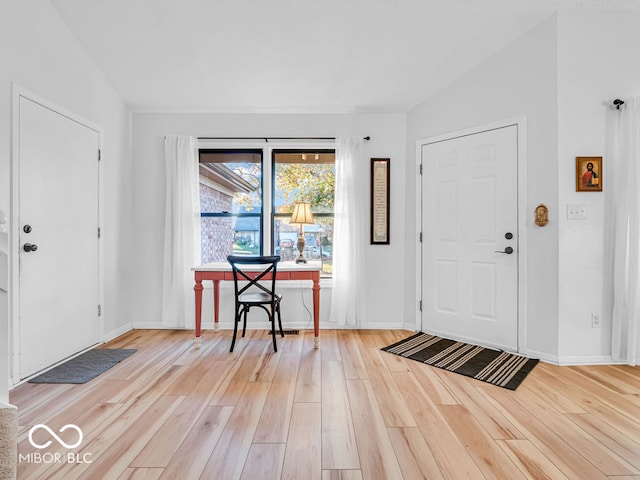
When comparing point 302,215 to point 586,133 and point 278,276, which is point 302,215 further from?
point 586,133

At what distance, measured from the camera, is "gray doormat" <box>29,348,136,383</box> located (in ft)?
8.59


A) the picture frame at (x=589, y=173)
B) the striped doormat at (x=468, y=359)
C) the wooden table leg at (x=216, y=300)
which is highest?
the picture frame at (x=589, y=173)

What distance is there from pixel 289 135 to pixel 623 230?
321cm

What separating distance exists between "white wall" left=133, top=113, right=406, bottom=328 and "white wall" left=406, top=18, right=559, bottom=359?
106cm

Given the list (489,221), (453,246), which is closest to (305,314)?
(453,246)

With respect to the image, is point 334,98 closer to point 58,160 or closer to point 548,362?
point 58,160

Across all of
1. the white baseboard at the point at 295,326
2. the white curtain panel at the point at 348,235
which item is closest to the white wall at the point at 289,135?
the white baseboard at the point at 295,326

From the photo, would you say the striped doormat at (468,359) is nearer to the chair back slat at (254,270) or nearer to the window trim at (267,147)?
the chair back slat at (254,270)

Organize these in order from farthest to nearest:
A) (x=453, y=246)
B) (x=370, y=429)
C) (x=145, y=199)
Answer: (x=145, y=199)
(x=453, y=246)
(x=370, y=429)

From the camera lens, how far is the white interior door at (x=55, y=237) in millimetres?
2621

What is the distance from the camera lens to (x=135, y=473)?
1.56 metres

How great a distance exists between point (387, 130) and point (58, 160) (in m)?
3.17

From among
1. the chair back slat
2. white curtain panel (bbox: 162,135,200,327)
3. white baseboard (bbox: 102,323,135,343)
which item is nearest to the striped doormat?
the chair back slat

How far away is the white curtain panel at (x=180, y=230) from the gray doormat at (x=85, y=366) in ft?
2.38
